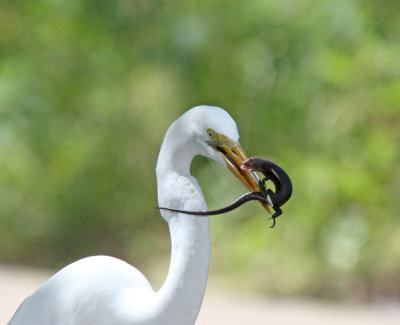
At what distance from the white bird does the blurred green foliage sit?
2926mm

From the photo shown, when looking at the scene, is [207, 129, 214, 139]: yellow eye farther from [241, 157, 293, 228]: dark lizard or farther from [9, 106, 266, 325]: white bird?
[241, 157, 293, 228]: dark lizard

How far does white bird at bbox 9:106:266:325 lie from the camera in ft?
5.85

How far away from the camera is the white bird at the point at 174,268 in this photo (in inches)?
70.2

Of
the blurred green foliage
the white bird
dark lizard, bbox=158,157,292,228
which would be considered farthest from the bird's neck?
the blurred green foliage

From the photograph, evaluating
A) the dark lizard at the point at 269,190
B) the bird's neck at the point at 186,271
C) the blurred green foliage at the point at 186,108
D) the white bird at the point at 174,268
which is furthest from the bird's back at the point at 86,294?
the blurred green foliage at the point at 186,108

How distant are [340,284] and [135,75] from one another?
223 cm

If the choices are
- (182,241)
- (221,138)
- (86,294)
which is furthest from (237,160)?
(86,294)

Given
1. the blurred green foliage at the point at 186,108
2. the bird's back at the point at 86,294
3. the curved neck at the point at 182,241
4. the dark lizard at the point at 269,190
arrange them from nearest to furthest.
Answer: the dark lizard at the point at 269,190 → the curved neck at the point at 182,241 → the bird's back at the point at 86,294 → the blurred green foliage at the point at 186,108

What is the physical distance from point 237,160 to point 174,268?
0.34 metres

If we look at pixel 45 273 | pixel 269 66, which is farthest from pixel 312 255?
pixel 45 273

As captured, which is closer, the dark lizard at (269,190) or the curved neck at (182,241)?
the dark lizard at (269,190)

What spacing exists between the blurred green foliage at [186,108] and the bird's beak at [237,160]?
320 cm

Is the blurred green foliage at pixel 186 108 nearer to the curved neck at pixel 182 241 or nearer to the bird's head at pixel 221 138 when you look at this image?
the curved neck at pixel 182 241

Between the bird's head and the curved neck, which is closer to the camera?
the bird's head
